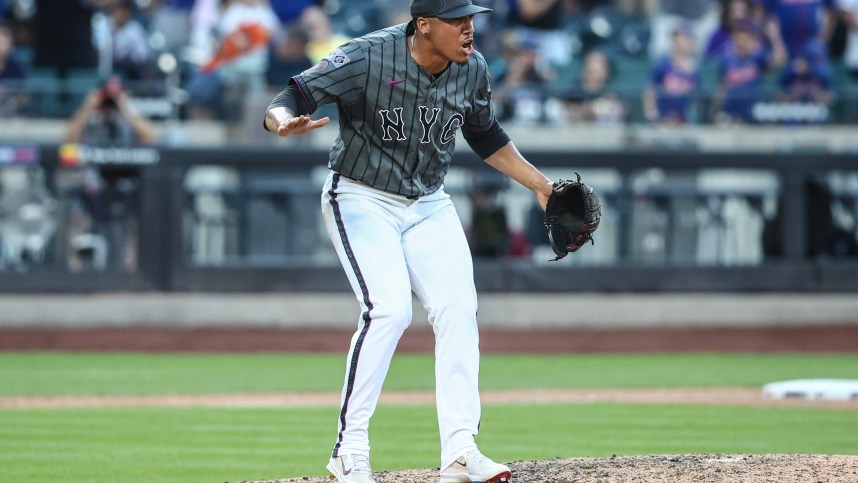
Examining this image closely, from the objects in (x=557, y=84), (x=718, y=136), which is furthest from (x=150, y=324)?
(x=718, y=136)

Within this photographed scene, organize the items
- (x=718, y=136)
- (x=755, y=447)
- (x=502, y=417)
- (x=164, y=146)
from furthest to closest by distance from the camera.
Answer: (x=718, y=136)
(x=164, y=146)
(x=502, y=417)
(x=755, y=447)

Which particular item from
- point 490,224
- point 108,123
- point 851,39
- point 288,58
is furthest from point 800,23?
point 108,123

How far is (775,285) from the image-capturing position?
13305mm

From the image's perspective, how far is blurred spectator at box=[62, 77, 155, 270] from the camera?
41.3 ft

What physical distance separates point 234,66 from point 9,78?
93.8 inches

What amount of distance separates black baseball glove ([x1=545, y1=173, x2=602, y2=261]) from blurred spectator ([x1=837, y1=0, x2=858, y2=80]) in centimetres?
1100

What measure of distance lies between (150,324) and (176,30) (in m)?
3.58

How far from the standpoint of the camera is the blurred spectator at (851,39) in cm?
1523

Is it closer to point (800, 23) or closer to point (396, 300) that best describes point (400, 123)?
point (396, 300)

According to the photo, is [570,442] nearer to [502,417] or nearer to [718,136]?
[502,417]

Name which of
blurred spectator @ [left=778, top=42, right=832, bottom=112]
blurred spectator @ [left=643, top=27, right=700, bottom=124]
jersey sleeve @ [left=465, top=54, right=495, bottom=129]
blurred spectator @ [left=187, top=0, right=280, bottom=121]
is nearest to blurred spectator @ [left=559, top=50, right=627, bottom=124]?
blurred spectator @ [left=643, top=27, right=700, bottom=124]

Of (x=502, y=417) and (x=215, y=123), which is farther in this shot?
(x=215, y=123)

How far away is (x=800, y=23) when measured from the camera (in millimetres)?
15383

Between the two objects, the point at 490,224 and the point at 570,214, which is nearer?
the point at 570,214
